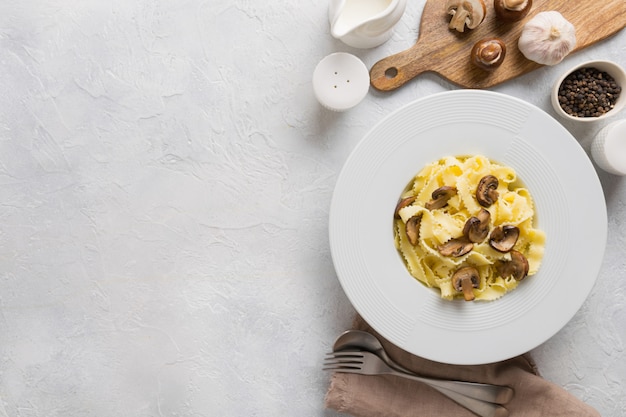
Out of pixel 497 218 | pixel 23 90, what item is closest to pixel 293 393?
pixel 497 218

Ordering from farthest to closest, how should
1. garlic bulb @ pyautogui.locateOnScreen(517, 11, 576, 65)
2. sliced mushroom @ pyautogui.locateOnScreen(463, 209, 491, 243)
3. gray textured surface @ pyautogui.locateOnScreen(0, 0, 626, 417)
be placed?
gray textured surface @ pyautogui.locateOnScreen(0, 0, 626, 417) < garlic bulb @ pyautogui.locateOnScreen(517, 11, 576, 65) < sliced mushroom @ pyautogui.locateOnScreen(463, 209, 491, 243)

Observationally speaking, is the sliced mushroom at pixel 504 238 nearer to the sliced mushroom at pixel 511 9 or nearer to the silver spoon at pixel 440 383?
the silver spoon at pixel 440 383

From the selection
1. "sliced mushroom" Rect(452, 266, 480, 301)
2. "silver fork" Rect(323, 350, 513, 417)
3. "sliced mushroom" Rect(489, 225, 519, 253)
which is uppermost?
"sliced mushroom" Rect(489, 225, 519, 253)

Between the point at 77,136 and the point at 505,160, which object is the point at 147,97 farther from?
the point at 505,160

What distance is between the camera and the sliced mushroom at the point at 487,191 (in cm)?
159

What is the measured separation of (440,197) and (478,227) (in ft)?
0.43

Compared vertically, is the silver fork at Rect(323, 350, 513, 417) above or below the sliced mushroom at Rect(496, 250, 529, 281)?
below

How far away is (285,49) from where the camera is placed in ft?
6.10

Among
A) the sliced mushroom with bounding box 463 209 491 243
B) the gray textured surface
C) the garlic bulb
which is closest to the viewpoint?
the sliced mushroom with bounding box 463 209 491 243

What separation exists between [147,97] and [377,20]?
0.77m

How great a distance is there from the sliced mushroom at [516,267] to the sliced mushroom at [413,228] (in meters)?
0.26

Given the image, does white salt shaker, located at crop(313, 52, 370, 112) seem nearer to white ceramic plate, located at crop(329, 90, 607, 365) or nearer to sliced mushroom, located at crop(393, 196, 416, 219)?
white ceramic plate, located at crop(329, 90, 607, 365)

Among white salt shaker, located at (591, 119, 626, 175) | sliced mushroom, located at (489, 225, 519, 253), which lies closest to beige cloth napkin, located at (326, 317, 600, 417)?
sliced mushroom, located at (489, 225, 519, 253)

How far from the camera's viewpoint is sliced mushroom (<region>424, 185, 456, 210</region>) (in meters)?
1.60
